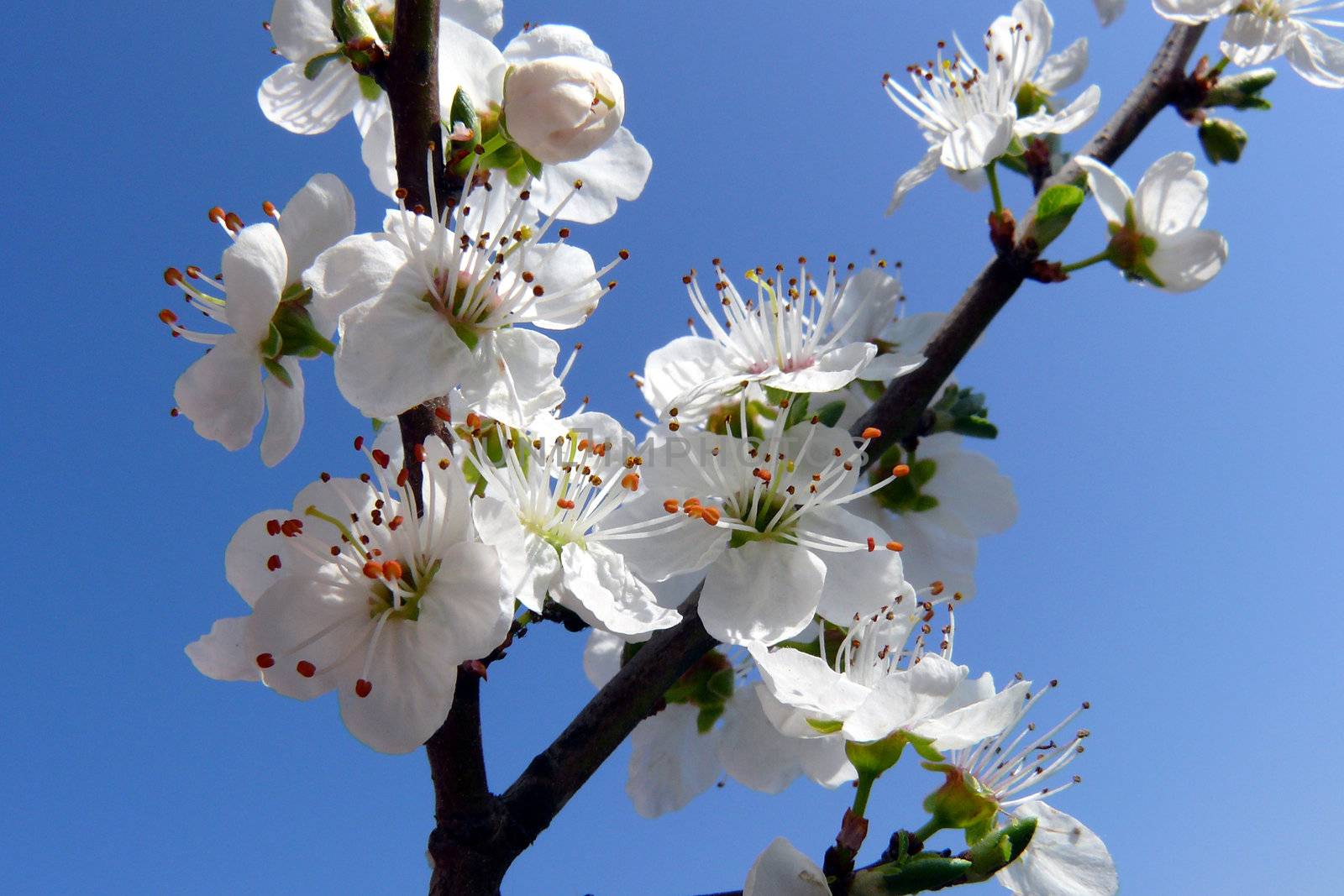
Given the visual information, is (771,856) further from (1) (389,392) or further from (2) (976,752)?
(1) (389,392)

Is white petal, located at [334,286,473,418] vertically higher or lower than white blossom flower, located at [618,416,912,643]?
higher

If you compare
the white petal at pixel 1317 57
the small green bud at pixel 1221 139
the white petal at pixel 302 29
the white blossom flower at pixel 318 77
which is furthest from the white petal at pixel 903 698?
the white petal at pixel 1317 57

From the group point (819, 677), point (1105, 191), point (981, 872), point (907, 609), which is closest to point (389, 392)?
point (819, 677)

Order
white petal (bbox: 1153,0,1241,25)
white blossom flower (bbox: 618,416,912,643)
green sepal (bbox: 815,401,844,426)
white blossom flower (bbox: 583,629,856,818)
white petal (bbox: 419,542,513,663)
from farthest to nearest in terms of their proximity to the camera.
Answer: white petal (bbox: 1153,0,1241,25) → white blossom flower (bbox: 583,629,856,818) → green sepal (bbox: 815,401,844,426) → white blossom flower (bbox: 618,416,912,643) → white petal (bbox: 419,542,513,663)

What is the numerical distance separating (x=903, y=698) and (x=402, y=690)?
25.9 inches

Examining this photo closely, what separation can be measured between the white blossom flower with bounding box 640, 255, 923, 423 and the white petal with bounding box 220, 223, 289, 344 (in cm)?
66

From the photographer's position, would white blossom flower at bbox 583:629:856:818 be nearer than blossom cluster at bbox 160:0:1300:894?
No

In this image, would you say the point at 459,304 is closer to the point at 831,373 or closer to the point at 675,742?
the point at 831,373

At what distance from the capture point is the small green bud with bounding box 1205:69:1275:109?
216 cm

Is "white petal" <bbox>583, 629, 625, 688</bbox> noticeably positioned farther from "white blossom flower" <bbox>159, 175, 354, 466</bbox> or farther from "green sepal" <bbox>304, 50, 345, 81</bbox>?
"green sepal" <bbox>304, 50, 345, 81</bbox>

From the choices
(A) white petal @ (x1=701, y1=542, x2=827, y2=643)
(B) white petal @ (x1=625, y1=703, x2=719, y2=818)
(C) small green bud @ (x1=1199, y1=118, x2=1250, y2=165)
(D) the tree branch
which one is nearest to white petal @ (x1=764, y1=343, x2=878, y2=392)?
(D) the tree branch

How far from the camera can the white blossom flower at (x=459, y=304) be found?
126cm

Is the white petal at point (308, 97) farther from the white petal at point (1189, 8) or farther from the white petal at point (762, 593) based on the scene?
the white petal at point (1189, 8)

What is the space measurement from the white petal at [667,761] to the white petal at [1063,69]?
1.76 meters
